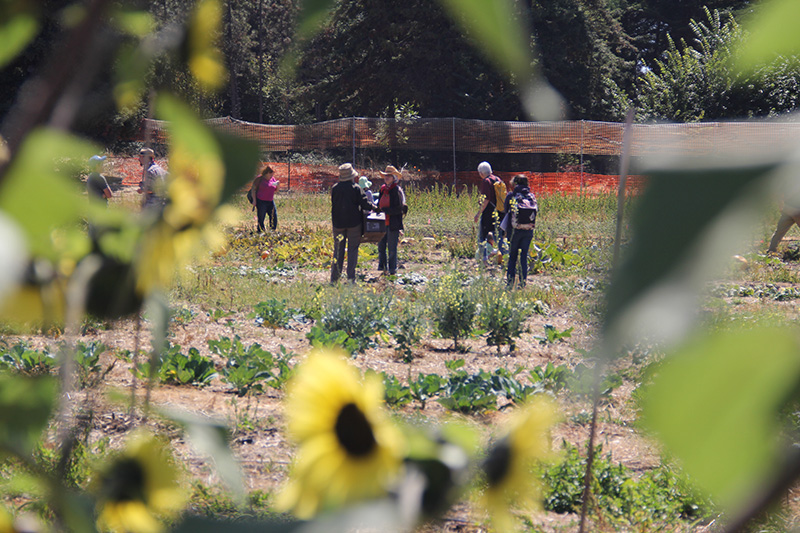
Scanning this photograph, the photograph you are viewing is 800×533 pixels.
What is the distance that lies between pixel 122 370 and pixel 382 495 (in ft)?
13.0

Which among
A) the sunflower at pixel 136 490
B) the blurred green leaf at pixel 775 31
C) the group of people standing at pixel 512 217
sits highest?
the blurred green leaf at pixel 775 31

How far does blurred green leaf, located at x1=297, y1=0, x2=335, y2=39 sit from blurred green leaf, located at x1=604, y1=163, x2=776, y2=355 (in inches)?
4.3

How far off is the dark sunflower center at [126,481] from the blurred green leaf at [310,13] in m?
0.23

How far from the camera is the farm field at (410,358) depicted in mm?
2230

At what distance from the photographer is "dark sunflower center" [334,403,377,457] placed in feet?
0.88

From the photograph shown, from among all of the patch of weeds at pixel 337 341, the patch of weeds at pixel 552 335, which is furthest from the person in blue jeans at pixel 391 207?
the patch of weeds at pixel 337 341

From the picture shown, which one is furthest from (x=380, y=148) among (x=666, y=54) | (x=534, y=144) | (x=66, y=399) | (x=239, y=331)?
(x=66, y=399)

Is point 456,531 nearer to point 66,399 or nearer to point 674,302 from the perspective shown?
point 66,399

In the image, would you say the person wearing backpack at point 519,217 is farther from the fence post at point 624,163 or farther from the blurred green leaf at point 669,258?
the blurred green leaf at point 669,258

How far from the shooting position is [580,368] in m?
3.74

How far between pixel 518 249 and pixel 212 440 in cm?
614

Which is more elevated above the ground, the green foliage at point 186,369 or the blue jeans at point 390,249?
the blue jeans at point 390,249

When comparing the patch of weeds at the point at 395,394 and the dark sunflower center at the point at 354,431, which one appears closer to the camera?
the dark sunflower center at the point at 354,431

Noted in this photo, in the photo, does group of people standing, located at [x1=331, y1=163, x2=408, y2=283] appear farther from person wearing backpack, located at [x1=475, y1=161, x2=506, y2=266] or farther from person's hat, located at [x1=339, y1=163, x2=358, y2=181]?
person wearing backpack, located at [x1=475, y1=161, x2=506, y2=266]
